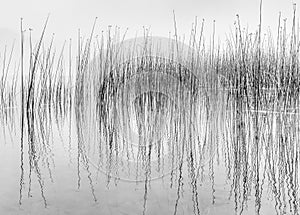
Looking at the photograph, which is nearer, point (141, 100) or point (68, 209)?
point (68, 209)

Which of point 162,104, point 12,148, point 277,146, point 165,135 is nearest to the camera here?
point 277,146

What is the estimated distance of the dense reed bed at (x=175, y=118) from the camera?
93.4 inches

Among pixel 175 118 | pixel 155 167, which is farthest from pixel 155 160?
pixel 175 118

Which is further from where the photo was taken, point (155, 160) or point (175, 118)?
point (175, 118)

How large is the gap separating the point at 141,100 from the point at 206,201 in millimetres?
4020

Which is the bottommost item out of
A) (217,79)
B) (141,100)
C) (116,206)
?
(116,206)

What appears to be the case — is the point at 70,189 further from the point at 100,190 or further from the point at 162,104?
the point at 162,104

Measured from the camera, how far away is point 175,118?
436 cm

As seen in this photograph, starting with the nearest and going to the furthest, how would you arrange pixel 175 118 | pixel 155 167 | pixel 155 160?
pixel 155 167
pixel 155 160
pixel 175 118

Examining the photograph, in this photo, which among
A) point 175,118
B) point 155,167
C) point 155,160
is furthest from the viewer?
point 175,118

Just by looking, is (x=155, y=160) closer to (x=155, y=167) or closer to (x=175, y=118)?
(x=155, y=167)

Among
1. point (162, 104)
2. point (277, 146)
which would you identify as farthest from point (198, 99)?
point (277, 146)

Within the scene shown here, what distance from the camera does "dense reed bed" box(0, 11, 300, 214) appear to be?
2.37m

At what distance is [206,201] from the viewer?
2016 millimetres
